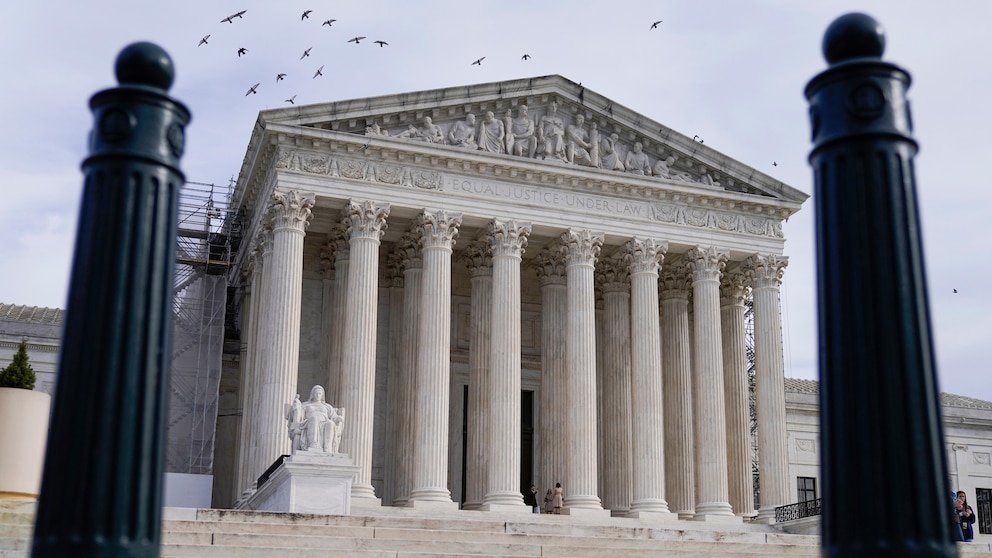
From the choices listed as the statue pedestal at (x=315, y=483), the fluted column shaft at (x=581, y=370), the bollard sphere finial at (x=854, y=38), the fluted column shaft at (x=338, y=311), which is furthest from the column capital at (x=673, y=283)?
the bollard sphere finial at (x=854, y=38)

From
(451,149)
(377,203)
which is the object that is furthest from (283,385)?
(451,149)

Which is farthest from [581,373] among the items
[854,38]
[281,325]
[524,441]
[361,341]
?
[854,38]

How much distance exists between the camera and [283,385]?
1387 inches

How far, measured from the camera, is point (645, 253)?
40125 millimetres

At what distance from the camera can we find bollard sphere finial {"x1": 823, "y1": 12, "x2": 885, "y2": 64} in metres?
4.88

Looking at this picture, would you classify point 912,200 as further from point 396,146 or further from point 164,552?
point 396,146

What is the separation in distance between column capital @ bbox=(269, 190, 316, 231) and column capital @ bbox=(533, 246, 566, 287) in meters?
9.05

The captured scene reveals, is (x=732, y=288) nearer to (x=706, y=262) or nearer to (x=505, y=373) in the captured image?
(x=706, y=262)

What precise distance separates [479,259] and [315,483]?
1401 cm

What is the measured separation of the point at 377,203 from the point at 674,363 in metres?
12.8

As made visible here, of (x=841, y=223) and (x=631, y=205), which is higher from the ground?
(x=631, y=205)

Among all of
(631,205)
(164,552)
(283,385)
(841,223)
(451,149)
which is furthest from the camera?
(631,205)

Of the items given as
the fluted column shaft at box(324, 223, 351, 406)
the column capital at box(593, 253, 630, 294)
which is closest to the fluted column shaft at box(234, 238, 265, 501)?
the fluted column shaft at box(324, 223, 351, 406)

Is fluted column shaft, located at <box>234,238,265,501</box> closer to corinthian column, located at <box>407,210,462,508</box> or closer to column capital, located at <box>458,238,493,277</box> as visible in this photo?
corinthian column, located at <box>407,210,462,508</box>
